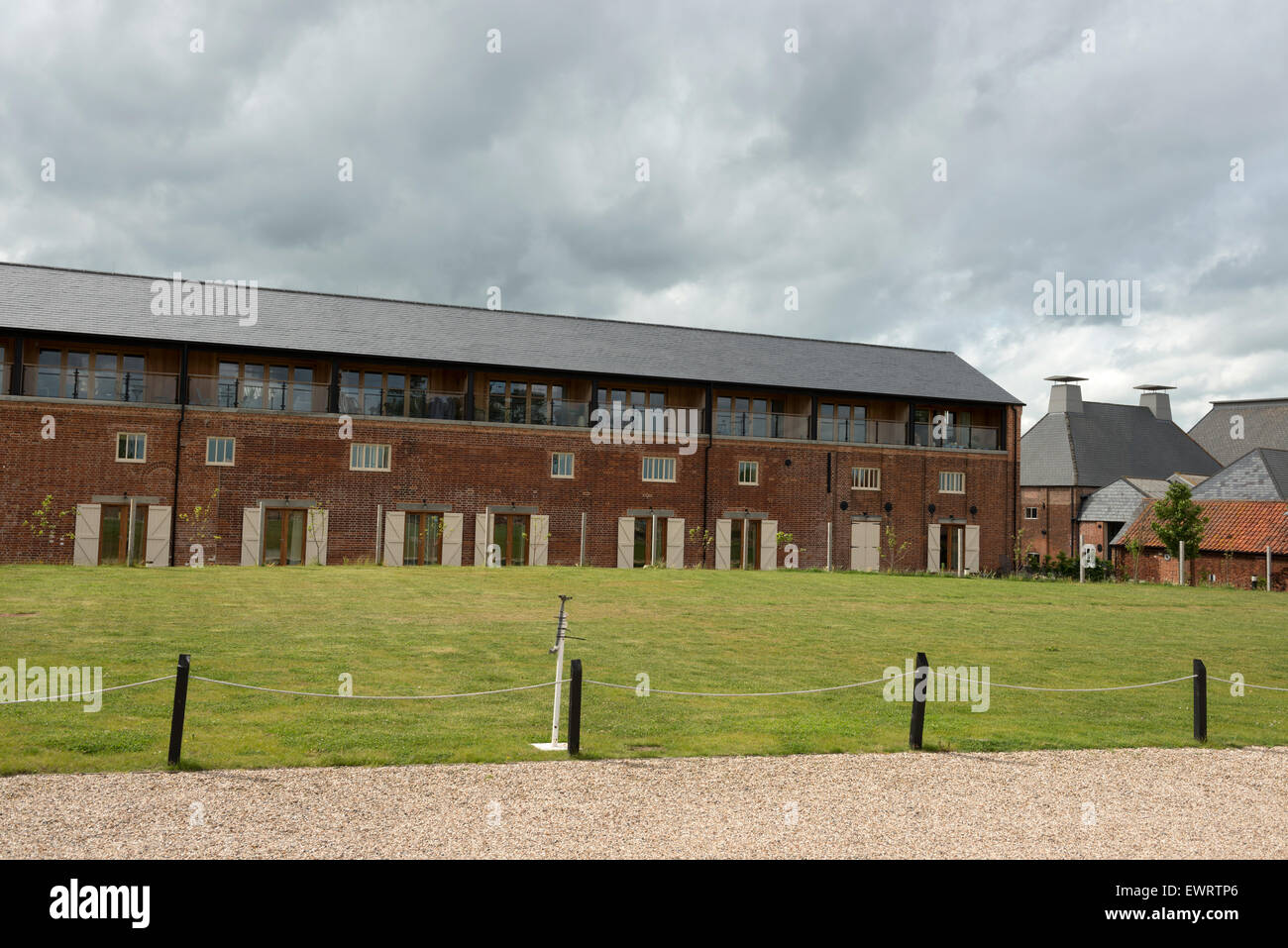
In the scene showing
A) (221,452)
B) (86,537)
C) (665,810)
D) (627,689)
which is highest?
(221,452)

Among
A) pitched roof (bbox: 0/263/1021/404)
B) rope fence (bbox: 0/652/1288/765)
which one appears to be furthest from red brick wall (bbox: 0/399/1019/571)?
rope fence (bbox: 0/652/1288/765)

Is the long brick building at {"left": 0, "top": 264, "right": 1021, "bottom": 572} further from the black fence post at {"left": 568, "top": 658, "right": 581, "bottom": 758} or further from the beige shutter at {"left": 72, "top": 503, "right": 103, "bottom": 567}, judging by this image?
the black fence post at {"left": 568, "top": 658, "right": 581, "bottom": 758}

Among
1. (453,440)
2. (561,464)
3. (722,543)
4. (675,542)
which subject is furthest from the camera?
(722,543)

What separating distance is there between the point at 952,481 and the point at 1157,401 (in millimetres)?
26915

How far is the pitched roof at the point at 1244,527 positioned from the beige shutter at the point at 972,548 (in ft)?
20.9

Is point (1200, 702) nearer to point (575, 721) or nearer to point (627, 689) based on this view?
point (627, 689)

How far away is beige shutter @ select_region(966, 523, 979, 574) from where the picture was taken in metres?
36.4

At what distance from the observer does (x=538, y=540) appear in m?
31.5

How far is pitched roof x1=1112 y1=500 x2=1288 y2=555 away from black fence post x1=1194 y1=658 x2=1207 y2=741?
27817 mm

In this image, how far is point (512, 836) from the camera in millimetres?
6309

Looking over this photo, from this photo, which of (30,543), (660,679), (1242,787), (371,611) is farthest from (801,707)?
(30,543)

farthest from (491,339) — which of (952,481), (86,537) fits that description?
(952,481)

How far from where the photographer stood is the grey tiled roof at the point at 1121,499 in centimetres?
4525

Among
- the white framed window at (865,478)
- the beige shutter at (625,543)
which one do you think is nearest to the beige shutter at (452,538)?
the beige shutter at (625,543)
